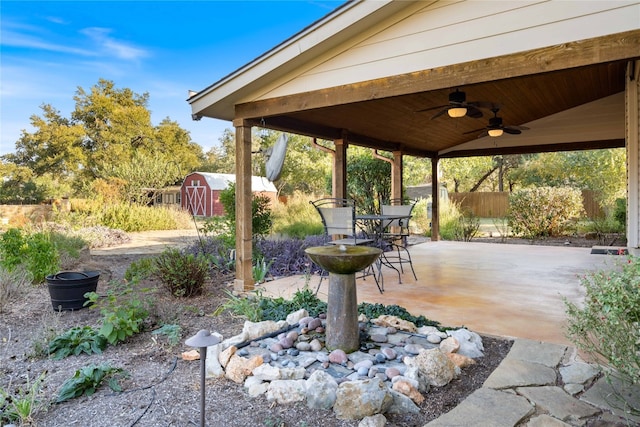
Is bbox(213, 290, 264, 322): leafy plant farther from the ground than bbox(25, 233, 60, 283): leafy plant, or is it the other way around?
bbox(25, 233, 60, 283): leafy plant

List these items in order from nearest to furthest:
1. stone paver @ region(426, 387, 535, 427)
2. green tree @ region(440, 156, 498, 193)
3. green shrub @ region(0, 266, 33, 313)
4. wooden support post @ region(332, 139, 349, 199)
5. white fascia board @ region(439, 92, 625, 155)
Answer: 1. stone paver @ region(426, 387, 535, 427)
2. green shrub @ region(0, 266, 33, 313)
3. wooden support post @ region(332, 139, 349, 199)
4. white fascia board @ region(439, 92, 625, 155)
5. green tree @ region(440, 156, 498, 193)

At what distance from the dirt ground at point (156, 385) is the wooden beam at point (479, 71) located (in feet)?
6.38

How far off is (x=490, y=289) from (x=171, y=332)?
128 inches

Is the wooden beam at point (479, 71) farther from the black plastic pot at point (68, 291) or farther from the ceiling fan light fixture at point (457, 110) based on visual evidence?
the black plastic pot at point (68, 291)

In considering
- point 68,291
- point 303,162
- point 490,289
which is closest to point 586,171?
point 303,162

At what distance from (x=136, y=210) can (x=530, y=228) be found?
451 inches

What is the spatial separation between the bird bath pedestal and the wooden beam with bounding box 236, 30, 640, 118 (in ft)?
5.04

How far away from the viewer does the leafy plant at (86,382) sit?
7.13 feet

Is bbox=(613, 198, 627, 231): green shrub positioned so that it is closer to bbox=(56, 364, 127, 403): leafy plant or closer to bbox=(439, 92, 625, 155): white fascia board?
bbox=(439, 92, 625, 155): white fascia board

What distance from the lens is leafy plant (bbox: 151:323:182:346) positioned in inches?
116

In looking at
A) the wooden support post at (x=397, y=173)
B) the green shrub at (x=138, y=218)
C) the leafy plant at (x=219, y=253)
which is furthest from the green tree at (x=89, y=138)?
the wooden support post at (x=397, y=173)

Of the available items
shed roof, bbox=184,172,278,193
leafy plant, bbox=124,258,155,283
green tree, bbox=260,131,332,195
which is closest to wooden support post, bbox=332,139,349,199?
leafy plant, bbox=124,258,155,283

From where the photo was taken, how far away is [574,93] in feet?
19.9

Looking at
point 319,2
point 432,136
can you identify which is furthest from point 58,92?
point 432,136
